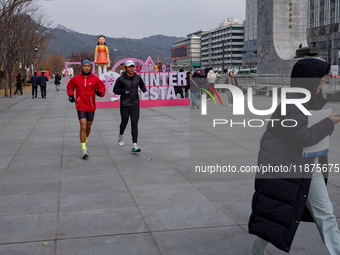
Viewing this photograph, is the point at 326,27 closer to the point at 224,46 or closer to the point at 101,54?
the point at 101,54

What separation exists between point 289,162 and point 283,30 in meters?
36.6

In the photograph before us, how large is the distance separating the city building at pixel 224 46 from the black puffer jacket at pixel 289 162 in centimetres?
13939

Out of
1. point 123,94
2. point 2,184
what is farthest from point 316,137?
point 123,94

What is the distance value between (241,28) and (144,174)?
158 meters

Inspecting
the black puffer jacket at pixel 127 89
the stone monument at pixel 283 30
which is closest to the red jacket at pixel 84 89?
the black puffer jacket at pixel 127 89

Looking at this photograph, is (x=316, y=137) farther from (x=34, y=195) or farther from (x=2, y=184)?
(x=2, y=184)

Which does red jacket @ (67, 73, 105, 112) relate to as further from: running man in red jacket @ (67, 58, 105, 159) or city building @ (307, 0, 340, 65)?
city building @ (307, 0, 340, 65)

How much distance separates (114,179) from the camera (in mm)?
6641

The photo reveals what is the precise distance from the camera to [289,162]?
10.1ft

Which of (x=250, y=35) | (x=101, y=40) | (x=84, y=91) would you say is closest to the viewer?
(x=84, y=91)

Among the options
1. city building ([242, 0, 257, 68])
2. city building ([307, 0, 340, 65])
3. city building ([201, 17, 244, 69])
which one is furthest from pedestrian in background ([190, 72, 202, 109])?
city building ([201, 17, 244, 69])

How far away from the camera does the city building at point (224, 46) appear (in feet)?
518

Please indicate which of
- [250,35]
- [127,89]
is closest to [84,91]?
[127,89]

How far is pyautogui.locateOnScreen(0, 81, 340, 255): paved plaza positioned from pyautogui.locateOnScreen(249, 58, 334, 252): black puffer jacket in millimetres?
833
